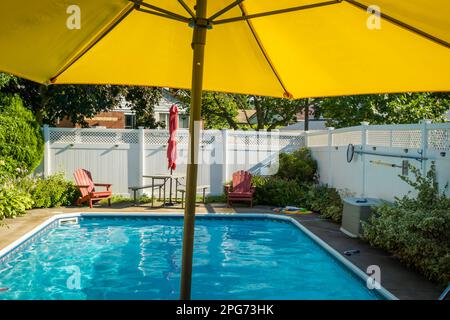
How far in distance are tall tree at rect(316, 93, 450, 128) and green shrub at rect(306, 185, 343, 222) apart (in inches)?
151

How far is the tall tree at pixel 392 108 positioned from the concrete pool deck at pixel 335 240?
217 inches

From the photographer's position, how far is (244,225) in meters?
10.9

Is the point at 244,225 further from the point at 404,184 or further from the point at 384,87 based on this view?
the point at 384,87

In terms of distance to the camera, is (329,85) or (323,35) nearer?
(323,35)

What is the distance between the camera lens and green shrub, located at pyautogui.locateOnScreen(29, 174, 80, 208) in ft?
38.2

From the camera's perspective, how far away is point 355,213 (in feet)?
27.6

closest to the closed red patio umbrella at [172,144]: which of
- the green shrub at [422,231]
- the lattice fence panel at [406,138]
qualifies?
the lattice fence panel at [406,138]

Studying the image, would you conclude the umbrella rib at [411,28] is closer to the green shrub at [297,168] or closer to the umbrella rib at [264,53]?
the umbrella rib at [264,53]

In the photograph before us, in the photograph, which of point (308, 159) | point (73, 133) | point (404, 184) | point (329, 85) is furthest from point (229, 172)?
point (329, 85)

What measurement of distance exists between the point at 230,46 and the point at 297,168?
10345mm

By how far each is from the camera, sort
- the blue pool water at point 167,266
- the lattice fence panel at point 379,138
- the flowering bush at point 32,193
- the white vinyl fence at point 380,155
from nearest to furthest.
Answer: the blue pool water at point 167,266
the white vinyl fence at point 380,155
the lattice fence panel at point 379,138
the flowering bush at point 32,193

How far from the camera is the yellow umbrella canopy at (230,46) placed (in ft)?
8.64

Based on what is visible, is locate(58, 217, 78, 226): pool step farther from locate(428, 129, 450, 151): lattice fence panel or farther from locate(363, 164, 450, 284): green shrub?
locate(428, 129, 450, 151): lattice fence panel

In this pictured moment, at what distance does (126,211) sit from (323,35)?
9.31 metres
